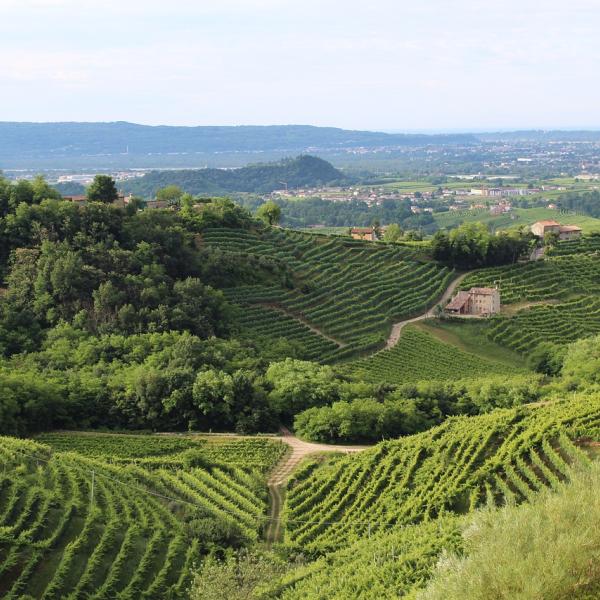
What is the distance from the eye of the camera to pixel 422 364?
4800 centimetres

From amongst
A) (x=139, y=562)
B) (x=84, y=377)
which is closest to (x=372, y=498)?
(x=139, y=562)

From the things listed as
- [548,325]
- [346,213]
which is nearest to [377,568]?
[548,325]

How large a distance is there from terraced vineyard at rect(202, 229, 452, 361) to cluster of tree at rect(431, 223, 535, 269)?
6.20 feet

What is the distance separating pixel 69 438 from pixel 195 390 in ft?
17.7

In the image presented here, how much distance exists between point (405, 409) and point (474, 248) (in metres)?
37.0

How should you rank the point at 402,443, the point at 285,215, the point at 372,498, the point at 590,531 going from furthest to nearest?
the point at 285,215
the point at 402,443
the point at 372,498
the point at 590,531

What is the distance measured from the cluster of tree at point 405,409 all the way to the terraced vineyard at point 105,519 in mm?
4564

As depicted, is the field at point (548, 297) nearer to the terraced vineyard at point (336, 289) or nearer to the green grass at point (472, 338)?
the green grass at point (472, 338)

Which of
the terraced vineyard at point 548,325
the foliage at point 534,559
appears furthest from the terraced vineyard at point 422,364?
the foliage at point 534,559

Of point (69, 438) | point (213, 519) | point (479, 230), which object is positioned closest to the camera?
point (213, 519)

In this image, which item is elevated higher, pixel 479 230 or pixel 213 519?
pixel 479 230

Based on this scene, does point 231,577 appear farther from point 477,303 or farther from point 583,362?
point 477,303

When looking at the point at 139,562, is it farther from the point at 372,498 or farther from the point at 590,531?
the point at 590,531

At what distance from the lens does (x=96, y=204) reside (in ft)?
170
